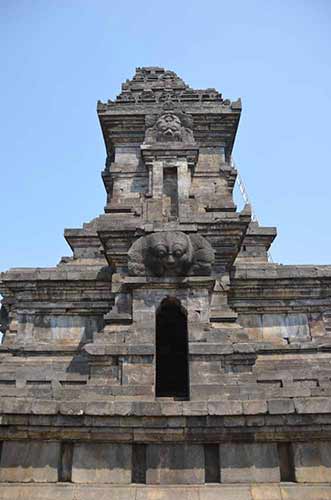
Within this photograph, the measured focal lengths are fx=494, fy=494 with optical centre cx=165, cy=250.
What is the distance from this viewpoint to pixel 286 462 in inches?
336

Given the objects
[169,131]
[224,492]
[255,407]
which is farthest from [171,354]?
[169,131]

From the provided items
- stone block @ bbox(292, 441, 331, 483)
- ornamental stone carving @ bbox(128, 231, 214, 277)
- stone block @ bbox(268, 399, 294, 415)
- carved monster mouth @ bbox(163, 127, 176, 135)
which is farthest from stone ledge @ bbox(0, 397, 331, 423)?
carved monster mouth @ bbox(163, 127, 176, 135)

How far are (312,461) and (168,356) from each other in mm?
4450

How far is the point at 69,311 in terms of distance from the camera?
12.7 m

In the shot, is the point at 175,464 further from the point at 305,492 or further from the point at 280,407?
the point at 305,492

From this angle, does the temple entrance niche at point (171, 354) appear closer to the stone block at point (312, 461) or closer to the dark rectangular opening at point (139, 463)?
the dark rectangular opening at point (139, 463)

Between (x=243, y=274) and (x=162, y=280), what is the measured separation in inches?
112

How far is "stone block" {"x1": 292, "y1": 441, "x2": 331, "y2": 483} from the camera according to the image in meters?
8.32

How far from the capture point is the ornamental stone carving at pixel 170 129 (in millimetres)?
16141

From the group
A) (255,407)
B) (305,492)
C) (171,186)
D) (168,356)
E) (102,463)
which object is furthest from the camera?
(171,186)

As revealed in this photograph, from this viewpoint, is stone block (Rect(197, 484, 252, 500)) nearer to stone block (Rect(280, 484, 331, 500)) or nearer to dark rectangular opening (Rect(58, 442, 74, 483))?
stone block (Rect(280, 484, 331, 500))

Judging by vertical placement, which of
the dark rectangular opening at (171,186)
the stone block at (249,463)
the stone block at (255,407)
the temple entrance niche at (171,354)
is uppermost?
the dark rectangular opening at (171,186)

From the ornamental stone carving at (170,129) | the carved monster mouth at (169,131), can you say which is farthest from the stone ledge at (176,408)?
the carved monster mouth at (169,131)

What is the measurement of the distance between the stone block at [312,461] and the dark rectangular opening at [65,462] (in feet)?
12.7
